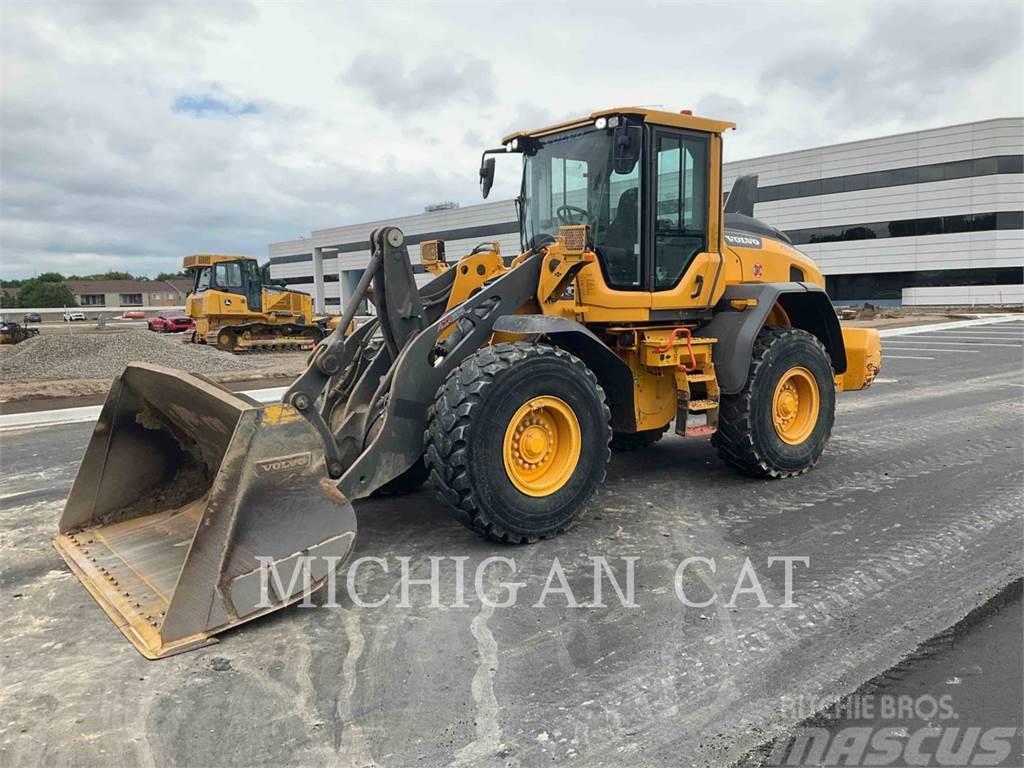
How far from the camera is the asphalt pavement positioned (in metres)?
2.62

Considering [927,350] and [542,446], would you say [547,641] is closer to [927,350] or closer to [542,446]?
[542,446]

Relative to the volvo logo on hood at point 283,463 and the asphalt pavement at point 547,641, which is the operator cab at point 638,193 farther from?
the volvo logo on hood at point 283,463

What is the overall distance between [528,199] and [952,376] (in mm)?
10303

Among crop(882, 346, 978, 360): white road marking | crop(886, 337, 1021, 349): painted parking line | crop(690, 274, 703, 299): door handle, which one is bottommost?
crop(882, 346, 978, 360): white road marking

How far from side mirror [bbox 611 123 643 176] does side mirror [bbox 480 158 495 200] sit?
1.42 metres

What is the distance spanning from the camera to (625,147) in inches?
187

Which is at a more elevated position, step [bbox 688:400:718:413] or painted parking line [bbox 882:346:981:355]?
step [bbox 688:400:718:413]

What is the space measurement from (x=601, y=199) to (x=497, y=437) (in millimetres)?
2130

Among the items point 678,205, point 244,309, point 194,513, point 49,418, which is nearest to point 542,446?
point 194,513

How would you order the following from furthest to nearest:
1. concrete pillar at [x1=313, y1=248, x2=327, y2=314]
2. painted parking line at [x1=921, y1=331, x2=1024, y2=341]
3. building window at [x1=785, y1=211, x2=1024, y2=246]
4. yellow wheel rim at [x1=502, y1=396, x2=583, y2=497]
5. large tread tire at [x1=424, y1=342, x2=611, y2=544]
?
concrete pillar at [x1=313, y1=248, x2=327, y2=314]
building window at [x1=785, y1=211, x2=1024, y2=246]
painted parking line at [x1=921, y1=331, x2=1024, y2=341]
yellow wheel rim at [x1=502, y1=396, x2=583, y2=497]
large tread tire at [x1=424, y1=342, x2=611, y2=544]

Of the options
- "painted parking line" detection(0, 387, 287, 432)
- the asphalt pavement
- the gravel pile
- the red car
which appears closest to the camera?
the asphalt pavement

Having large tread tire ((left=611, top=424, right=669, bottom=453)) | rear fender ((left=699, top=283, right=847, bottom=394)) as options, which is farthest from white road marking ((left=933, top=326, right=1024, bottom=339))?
large tread tire ((left=611, top=424, right=669, bottom=453))

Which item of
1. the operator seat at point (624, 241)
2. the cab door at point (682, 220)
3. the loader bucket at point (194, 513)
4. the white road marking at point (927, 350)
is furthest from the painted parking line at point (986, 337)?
the loader bucket at point (194, 513)

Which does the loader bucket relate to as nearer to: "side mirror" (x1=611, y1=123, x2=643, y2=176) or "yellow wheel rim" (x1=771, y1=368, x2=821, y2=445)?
"side mirror" (x1=611, y1=123, x2=643, y2=176)
